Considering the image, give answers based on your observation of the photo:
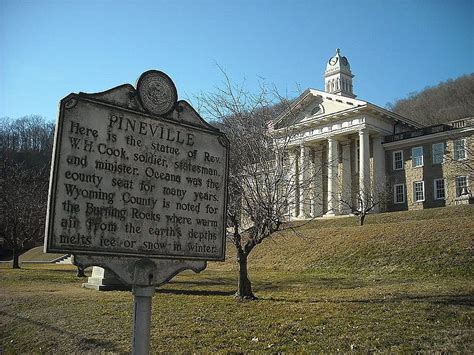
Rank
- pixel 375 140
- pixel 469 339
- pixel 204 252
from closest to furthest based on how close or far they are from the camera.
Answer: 1. pixel 204 252
2. pixel 469 339
3. pixel 375 140

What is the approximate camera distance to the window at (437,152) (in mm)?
47334

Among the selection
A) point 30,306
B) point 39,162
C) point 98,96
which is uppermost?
point 39,162

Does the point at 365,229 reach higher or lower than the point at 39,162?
lower

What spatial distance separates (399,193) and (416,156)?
4.47 metres

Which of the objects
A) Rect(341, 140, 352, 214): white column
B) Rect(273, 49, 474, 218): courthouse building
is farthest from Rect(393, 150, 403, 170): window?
Rect(341, 140, 352, 214): white column

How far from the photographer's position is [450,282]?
14.9 m

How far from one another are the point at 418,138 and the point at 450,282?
37254mm

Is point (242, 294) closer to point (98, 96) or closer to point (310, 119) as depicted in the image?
point (98, 96)

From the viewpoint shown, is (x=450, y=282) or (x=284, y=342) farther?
(x=450, y=282)

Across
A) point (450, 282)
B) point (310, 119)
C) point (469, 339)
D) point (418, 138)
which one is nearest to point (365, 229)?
point (450, 282)

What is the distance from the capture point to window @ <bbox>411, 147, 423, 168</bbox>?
1940 inches

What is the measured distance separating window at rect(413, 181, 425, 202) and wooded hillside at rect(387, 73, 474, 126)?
2080 centimetres

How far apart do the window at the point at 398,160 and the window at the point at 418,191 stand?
279 cm

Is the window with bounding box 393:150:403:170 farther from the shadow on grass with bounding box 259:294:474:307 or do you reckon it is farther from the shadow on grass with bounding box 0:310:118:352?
the shadow on grass with bounding box 0:310:118:352
